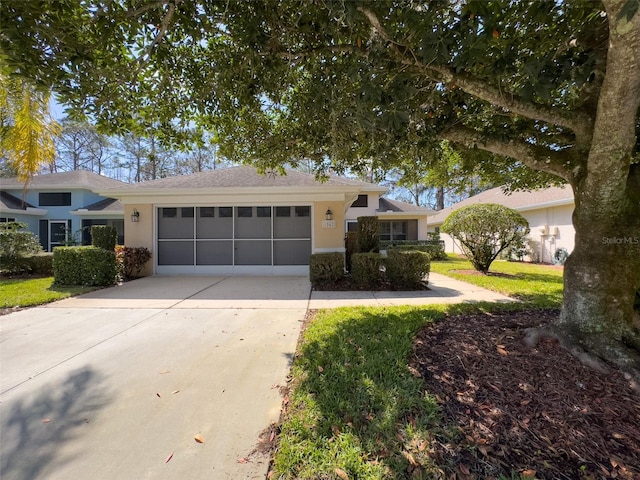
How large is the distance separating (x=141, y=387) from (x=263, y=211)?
24.7ft

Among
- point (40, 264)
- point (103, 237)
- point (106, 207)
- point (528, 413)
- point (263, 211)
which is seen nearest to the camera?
point (528, 413)

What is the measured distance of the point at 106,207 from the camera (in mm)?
17125

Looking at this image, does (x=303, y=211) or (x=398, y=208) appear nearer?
(x=303, y=211)

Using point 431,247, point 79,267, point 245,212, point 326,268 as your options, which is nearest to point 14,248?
point 79,267

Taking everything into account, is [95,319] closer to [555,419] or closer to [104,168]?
[555,419]

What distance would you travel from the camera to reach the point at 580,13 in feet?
11.5

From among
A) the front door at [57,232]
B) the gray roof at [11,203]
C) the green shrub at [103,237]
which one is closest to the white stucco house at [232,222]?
the green shrub at [103,237]

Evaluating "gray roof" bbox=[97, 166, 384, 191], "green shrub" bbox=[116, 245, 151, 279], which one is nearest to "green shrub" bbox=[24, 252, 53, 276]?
"green shrub" bbox=[116, 245, 151, 279]

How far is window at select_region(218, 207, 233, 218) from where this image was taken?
10.1 meters

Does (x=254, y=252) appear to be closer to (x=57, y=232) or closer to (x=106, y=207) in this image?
(x=106, y=207)

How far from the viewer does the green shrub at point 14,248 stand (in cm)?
924

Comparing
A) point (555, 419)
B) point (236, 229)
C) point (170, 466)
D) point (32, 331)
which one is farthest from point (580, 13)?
point (236, 229)

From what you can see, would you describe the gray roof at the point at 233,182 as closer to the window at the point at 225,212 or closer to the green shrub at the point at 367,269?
the window at the point at 225,212

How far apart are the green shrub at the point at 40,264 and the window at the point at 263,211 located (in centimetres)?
711
